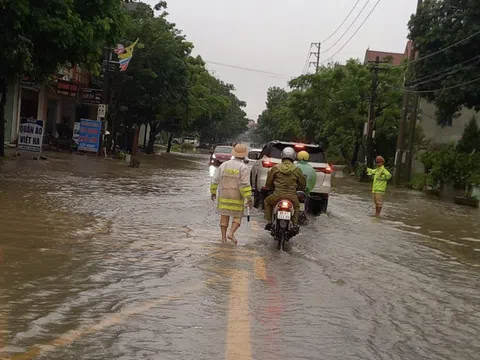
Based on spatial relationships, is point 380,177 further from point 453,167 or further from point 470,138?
point 470,138

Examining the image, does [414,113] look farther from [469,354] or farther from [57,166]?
[469,354]

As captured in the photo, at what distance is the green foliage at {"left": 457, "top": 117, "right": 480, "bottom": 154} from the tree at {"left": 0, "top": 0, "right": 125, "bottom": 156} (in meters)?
26.2

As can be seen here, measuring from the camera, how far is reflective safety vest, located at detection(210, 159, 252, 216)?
9703 mm

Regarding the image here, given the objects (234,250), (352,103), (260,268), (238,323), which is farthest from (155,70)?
(238,323)

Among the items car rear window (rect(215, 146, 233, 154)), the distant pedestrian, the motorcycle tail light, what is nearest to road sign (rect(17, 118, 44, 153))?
car rear window (rect(215, 146, 233, 154))

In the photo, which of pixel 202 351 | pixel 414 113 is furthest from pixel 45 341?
pixel 414 113

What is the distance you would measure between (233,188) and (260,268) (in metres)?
1.94

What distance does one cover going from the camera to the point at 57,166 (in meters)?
23.5

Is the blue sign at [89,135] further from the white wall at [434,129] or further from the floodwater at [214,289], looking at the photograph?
the white wall at [434,129]

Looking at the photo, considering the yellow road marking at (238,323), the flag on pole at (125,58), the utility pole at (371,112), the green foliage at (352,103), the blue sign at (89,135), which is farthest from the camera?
the green foliage at (352,103)

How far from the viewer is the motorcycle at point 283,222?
376 inches

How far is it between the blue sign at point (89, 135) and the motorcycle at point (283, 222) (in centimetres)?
2267

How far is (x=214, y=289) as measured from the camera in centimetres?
684

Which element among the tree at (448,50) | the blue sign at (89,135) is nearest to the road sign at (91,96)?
the blue sign at (89,135)
